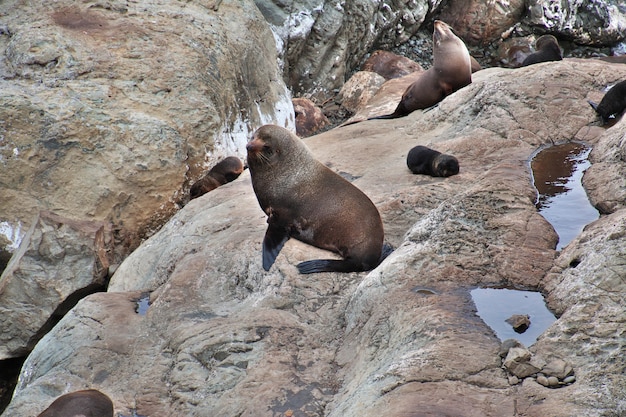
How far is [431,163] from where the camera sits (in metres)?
7.04

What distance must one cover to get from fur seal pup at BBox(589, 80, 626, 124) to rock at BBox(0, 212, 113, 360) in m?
5.44

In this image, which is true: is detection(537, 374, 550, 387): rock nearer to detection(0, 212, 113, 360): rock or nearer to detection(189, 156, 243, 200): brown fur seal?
detection(0, 212, 113, 360): rock

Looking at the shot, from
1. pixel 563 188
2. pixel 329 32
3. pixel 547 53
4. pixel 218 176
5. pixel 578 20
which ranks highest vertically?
pixel 563 188

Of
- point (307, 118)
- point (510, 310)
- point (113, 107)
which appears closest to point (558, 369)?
point (510, 310)

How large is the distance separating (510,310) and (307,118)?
8495 mm

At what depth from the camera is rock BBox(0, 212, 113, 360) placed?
731 centimetres

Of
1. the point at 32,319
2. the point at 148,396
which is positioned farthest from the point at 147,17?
the point at 148,396

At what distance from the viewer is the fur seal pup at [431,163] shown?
685 centimetres

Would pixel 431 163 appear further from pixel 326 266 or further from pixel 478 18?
pixel 478 18

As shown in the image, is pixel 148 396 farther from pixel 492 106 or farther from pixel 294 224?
pixel 492 106

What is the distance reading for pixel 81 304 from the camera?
5.89m

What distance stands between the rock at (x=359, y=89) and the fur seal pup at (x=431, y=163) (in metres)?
5.64

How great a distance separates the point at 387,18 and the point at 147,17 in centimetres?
689

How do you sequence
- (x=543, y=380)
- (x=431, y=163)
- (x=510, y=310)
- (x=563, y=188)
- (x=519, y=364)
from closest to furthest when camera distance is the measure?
(x=543, y=380) → (x=519, y=364) → (x=510, y=310) → (x=563, y=188) → (x=431, y=163)
